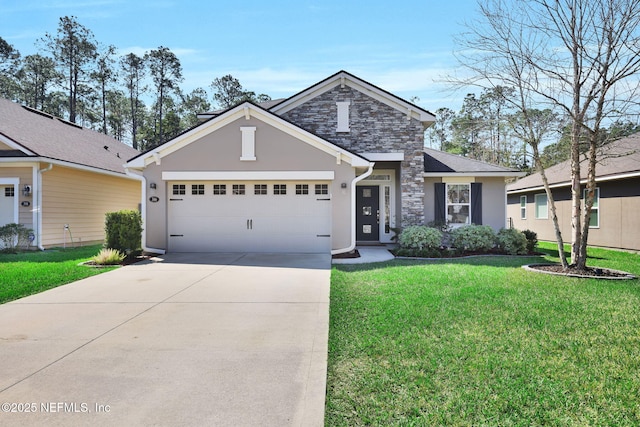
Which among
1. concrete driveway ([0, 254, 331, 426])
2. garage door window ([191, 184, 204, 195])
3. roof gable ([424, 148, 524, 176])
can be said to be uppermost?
roof gable ([424, 148, 524, 176])

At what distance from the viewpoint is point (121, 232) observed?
1074cm

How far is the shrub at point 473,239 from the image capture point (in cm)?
1258

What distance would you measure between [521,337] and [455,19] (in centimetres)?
816

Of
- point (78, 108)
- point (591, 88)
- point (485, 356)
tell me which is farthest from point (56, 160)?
point (78, 108)

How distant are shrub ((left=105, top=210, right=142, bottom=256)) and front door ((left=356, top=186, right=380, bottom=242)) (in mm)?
7657

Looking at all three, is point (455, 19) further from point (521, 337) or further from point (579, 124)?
point (521, 337)

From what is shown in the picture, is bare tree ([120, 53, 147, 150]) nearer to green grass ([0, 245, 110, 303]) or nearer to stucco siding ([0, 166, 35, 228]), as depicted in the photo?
stucco siding ([0, 166, 35, 228])

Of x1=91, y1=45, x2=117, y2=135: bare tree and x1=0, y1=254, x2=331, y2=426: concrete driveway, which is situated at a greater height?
x1=91, y1=45, x2=117, y2=135: bare tree

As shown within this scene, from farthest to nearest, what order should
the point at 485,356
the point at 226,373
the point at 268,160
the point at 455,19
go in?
1. the point at 268,160
2. the point at 455,19
3. the point at 485,356
4. the point at 226,373

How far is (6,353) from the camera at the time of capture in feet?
13.9

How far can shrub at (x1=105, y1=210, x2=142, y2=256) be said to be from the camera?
10742mm

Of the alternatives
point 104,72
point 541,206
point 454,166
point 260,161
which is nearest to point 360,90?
point 454,166

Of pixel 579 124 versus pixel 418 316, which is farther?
pixel 579 124

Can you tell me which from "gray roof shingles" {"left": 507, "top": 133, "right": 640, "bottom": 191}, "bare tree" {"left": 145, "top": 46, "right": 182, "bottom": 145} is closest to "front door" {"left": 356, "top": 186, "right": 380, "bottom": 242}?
"gray roof shingles" {"left": 507, "top": 133, "right": 640, "bottom": 191}
